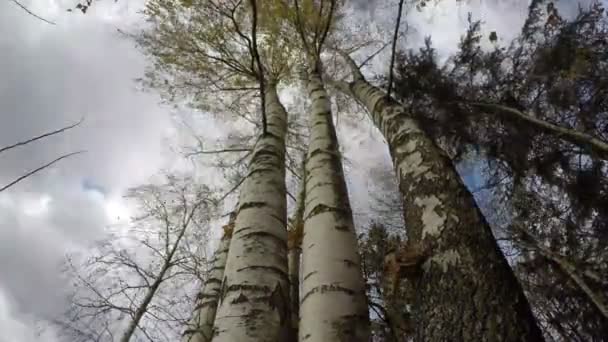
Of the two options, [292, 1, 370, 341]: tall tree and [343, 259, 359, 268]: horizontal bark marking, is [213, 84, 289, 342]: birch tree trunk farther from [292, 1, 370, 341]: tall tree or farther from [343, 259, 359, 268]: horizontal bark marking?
[343, 259, 359, 268]: horizontal bark marking

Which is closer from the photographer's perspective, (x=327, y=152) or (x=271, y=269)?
(x=271, y=269)

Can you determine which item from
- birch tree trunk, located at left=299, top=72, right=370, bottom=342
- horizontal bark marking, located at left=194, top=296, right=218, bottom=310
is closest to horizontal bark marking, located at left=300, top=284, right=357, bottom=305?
birch tree trunk, located at left=299, top=72, right=370, bottom=342

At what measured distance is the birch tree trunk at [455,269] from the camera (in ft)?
4.17

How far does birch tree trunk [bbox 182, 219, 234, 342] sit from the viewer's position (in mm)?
3404

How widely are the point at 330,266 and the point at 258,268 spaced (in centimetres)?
37

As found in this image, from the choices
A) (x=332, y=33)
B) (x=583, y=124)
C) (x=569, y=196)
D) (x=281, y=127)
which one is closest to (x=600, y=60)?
(x=583, y=124)

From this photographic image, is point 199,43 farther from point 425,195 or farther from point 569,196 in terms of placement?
point 569,196

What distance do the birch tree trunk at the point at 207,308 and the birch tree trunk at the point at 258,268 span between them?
1396 mm

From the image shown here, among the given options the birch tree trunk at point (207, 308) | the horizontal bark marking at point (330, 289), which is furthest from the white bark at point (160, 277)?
the horizontal bark marking at point (330, 289)

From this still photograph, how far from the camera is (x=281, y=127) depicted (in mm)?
3746

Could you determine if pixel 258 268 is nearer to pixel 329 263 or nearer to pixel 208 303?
pixel 329 263

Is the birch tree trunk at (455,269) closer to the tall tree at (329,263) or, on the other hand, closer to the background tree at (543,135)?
the tall tree at (329,263)

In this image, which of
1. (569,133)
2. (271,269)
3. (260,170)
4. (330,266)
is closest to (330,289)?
(330,266)

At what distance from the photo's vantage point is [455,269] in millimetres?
1467
